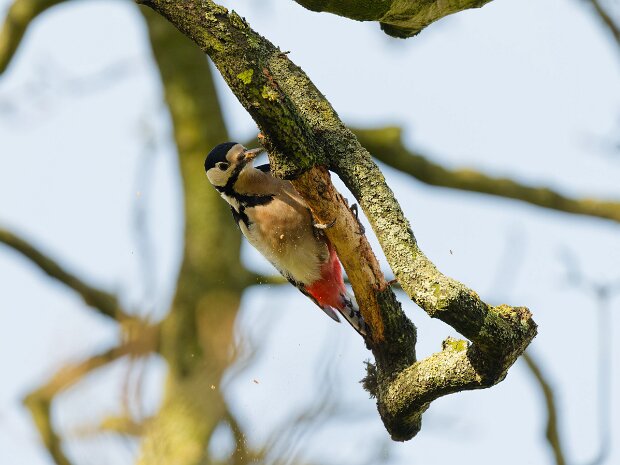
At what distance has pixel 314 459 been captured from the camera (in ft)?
11.8

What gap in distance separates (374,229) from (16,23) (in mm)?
5869

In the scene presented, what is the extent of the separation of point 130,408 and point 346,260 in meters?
1.12

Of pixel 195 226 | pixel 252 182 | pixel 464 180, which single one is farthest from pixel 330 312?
pixel 195 226

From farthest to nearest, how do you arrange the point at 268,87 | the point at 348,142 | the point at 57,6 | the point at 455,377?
the point at 57,6 → the point at 348,142 → the point at 455,377 → the point at 268,87

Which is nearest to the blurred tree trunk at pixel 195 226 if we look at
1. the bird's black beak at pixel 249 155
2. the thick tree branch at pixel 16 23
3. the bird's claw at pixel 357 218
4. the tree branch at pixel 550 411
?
the thick tree branch at pixel 16 23

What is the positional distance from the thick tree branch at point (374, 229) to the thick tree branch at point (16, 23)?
203 inches

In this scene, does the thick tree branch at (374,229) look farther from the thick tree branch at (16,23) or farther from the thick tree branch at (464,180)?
the thick tree branch at (16,23)

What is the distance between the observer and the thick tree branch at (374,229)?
2.93m

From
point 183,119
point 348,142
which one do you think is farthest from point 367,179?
point 183,119

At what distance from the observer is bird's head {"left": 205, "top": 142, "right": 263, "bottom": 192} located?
204 inches

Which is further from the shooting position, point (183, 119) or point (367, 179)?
point (183, 119)

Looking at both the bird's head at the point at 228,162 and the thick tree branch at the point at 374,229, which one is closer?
the thick tree branch at the point at 374,229

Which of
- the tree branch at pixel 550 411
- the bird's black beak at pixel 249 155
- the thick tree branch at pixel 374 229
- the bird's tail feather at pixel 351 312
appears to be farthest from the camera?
the tree branch at pixel 550 411

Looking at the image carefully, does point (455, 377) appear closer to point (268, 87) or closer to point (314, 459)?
point (314, 459)
